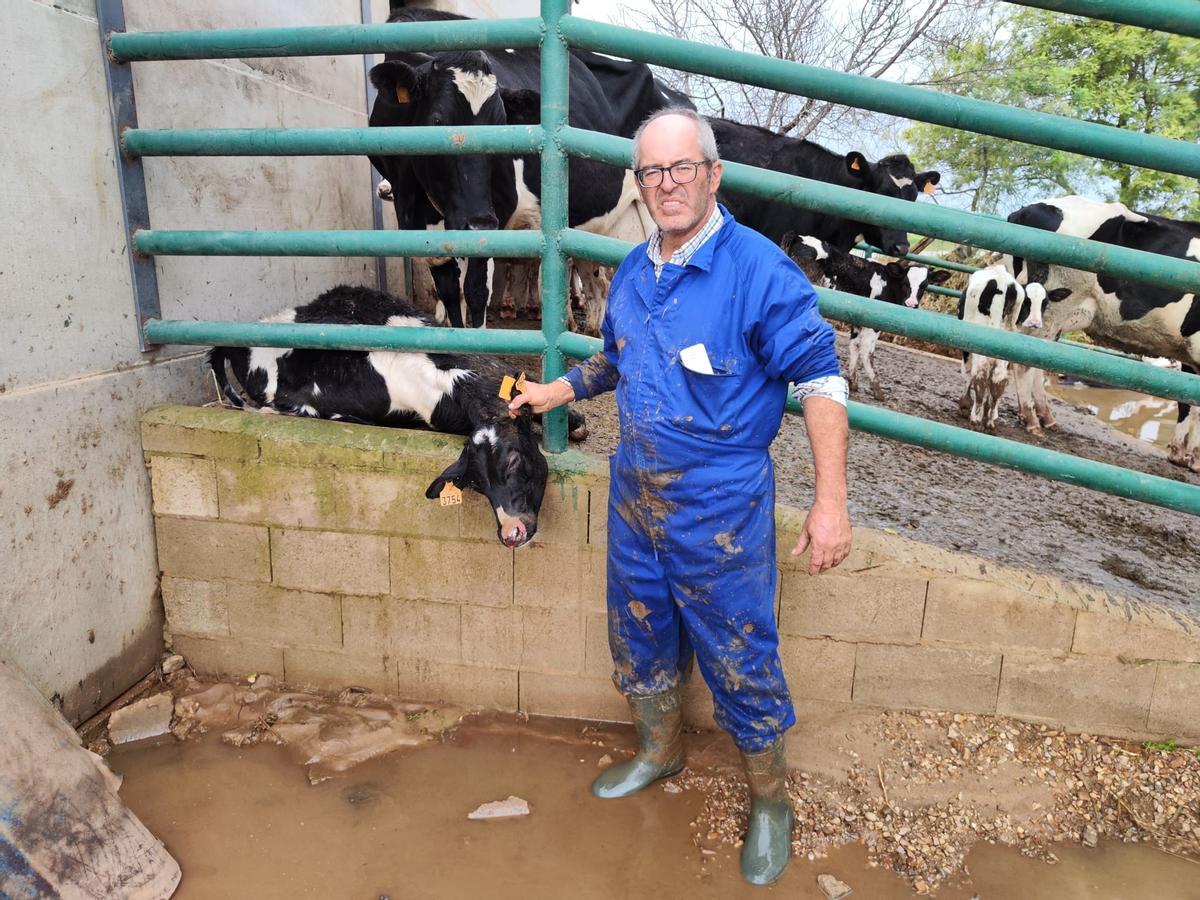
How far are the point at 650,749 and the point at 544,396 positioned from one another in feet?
4.05

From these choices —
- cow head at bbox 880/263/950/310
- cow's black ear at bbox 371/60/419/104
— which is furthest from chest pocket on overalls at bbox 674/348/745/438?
cow head at bbox 880/263/950/310

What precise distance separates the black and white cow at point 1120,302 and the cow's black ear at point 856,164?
1381mm

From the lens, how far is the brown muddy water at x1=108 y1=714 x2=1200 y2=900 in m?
2.25

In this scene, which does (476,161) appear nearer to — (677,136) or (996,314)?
(677,136)

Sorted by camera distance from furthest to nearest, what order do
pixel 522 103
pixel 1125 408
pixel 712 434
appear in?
1. pixel 1125 408
2. pixel 522 103
3. pixel 712 434

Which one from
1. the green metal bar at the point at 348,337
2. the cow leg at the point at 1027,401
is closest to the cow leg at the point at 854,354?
the cow leg at the point at 1027,401

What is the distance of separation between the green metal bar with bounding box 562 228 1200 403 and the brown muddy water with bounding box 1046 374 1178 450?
766 centimetres

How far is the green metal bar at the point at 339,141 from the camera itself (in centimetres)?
255

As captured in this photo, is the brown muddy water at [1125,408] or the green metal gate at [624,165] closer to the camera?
the green metal gate at [624,165]

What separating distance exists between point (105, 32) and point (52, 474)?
1.60 metres

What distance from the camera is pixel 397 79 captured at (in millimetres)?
→ 3748

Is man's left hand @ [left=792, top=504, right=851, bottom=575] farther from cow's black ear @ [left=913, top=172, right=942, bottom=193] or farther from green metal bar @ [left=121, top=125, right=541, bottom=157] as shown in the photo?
cow's black ear @ [left=913, top=172, right=942, bottom=193]

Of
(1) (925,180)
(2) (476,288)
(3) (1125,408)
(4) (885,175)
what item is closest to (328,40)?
(2) (476,288)

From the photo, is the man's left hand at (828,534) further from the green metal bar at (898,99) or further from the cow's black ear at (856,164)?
the cow's black ear at (856,164)
